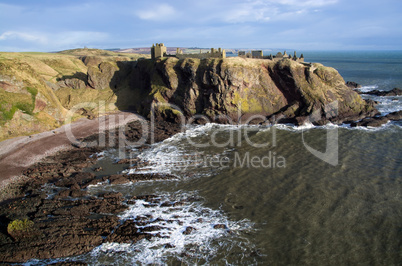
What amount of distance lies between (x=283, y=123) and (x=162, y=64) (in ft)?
75.0

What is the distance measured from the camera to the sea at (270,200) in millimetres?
14805

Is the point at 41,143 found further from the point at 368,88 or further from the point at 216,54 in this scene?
the point at 368,88

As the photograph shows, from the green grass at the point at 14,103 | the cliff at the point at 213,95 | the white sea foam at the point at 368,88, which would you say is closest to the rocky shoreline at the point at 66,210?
the green grass at the point at 14,103

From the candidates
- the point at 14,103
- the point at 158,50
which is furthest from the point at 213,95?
the point at 14,103

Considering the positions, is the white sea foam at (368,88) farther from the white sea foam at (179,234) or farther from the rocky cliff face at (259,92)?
the white sea foam at (179,234)

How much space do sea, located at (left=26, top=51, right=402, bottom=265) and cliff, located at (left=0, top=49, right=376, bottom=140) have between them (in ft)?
25.0

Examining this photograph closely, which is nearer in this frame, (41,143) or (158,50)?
(41,143)

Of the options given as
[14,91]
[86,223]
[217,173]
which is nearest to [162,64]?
[14,91]

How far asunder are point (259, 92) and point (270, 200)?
2547 centimetres

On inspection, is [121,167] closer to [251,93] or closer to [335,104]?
[251,93]

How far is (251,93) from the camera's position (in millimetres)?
42062

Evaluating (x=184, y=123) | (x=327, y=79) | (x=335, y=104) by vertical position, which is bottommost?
(x=184, y=123)

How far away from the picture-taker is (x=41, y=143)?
3156cm

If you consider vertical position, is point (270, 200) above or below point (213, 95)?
below
